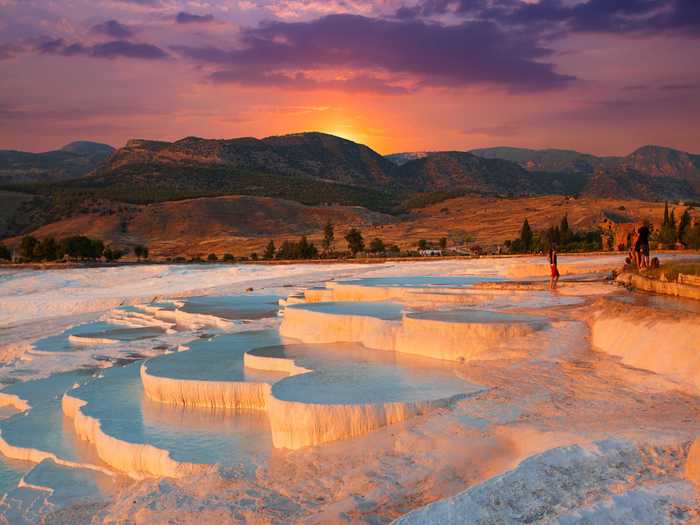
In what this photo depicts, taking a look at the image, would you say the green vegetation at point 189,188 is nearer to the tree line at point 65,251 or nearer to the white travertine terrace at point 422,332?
the tree line at point 65,251

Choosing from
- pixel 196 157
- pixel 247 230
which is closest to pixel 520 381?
pixel 247 230

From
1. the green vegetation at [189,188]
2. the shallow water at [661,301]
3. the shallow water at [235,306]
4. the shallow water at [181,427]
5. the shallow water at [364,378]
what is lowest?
the shallow water at [181,427]

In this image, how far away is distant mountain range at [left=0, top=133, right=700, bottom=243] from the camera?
96.7 metres

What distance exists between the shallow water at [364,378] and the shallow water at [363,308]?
1.27 m

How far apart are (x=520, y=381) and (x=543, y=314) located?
3247mm

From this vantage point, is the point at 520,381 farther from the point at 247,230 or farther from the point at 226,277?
the point at 247,230

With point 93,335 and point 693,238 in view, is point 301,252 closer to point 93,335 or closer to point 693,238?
point 693,238

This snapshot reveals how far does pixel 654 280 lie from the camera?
13336mm

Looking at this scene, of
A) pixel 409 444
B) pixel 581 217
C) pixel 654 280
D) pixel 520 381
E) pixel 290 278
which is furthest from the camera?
pixel 581 217

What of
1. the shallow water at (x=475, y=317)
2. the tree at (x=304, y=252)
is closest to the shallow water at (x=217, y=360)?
the shallow water at (x=475, y=317)

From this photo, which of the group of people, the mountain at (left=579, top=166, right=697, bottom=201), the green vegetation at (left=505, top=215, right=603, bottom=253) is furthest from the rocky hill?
the group of people

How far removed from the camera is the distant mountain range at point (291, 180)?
9669 centimetres

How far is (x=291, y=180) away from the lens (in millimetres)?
122562

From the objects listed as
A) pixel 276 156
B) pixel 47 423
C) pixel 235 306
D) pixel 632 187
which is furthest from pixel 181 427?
pixel 632 187
